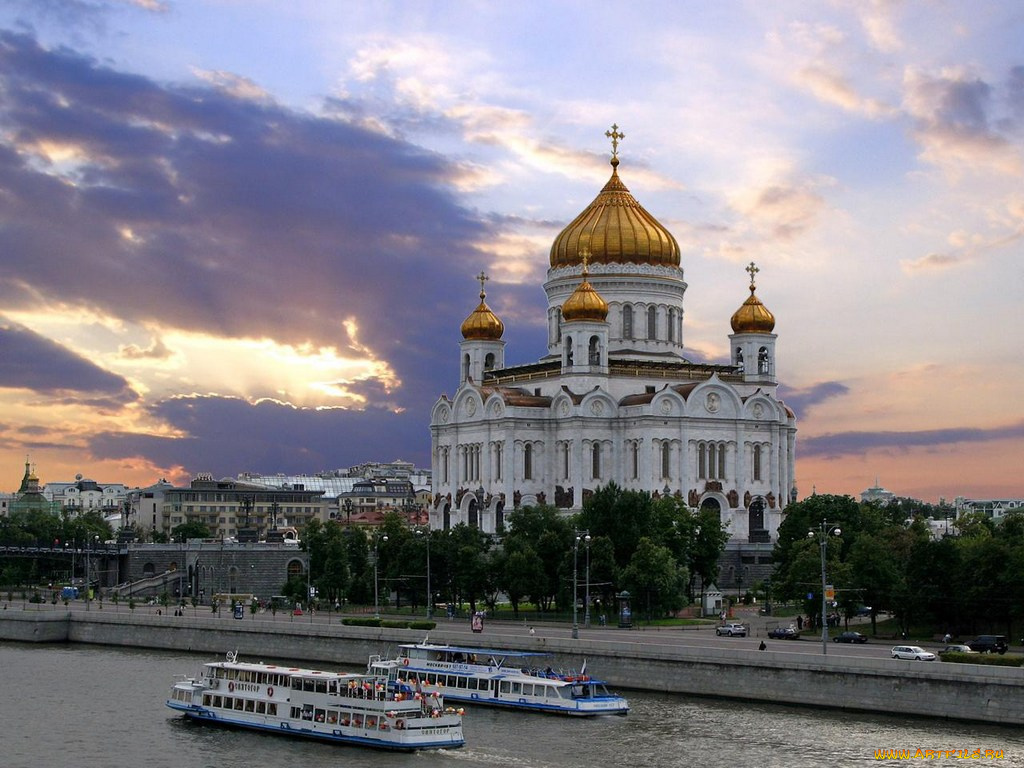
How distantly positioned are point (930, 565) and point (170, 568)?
70338mm

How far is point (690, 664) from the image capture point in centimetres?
6981

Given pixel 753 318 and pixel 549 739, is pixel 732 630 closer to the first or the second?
pixel 549 739

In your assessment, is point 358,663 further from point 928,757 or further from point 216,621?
point 928,757

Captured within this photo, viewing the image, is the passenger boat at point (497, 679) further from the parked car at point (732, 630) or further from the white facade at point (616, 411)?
the white facade at point (616, 411)

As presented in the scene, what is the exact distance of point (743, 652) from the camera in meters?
68.6

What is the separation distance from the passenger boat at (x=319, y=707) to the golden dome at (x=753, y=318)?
64249mm

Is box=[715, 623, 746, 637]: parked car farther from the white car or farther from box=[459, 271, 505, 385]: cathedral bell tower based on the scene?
box=[459, 271, 505, 385]: cathedral bell tower

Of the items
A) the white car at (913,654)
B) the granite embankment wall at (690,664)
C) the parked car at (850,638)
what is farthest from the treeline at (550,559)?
the white car at (913,654)

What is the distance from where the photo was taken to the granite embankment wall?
201 ft

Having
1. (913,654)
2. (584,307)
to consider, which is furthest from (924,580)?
(584,307)

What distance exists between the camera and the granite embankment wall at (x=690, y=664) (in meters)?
61.2

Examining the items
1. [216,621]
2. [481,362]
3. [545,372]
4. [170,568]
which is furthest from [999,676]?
[170,568]

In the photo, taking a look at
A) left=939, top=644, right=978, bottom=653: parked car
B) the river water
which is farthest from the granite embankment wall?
left=939, top=644, right=978, bottom=653: parked car

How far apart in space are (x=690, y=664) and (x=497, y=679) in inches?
306
